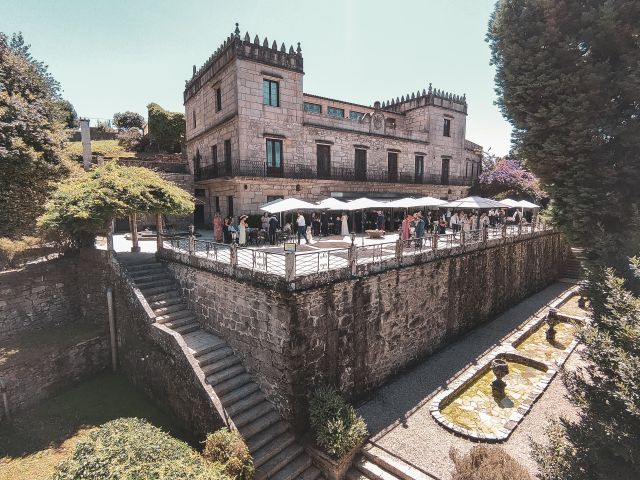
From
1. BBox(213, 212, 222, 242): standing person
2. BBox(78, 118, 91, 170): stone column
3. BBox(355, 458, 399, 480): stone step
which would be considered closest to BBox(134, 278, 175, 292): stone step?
BBox(213, 212, 222, 242): standing person

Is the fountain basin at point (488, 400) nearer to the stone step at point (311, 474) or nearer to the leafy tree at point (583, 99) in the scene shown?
the stone step at point (311, 474)

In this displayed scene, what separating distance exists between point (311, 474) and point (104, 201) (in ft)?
37.3

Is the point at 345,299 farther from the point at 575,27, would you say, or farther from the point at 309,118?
the point at 309,118

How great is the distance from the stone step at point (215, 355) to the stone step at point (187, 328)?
5.17 ft

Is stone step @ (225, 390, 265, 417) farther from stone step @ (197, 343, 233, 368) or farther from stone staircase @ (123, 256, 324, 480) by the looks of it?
stone step @ (197, 343, 233, 368)

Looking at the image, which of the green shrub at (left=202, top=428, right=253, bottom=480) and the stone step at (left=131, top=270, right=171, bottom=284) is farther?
the stone step at (left=131, top=270, right=171, bottom=284)

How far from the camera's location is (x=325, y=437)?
28.3 feet

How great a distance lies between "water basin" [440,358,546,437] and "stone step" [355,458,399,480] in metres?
2.49

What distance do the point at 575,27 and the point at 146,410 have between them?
1600 centimetres

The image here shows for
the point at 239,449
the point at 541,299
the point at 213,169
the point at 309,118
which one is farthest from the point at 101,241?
the point at 541,299

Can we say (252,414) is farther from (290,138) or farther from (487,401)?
(290,138)

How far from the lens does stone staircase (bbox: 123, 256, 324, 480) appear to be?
8.64 metres

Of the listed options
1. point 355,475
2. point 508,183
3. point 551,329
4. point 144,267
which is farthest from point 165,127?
point 551,329

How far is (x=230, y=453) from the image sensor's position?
8000 mm
